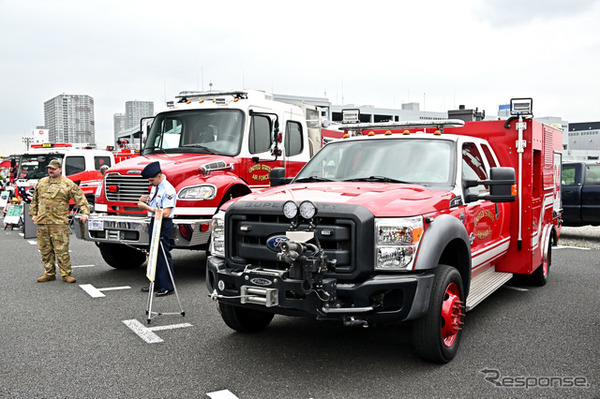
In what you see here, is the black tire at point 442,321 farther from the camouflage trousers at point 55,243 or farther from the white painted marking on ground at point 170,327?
the camouflage trousers at point 55,243

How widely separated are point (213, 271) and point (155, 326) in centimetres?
154

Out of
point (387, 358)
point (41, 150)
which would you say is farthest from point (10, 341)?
point (41, 150)

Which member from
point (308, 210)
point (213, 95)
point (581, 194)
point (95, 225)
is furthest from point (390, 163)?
point (581, 194)

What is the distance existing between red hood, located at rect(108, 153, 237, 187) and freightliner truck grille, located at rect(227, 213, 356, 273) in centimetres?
336

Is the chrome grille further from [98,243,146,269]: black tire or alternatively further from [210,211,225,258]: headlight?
[210,211,225,258]: headlight

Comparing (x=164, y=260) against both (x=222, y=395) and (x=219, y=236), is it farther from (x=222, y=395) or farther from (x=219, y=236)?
(x=222, y=395)

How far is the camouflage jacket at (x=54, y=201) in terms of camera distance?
27.3ft

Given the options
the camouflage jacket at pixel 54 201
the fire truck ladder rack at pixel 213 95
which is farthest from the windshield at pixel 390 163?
the camouflage jacket at pixel 54 201

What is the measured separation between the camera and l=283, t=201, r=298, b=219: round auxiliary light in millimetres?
4258

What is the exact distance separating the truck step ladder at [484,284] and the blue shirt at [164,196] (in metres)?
3.73

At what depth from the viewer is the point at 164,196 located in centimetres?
712

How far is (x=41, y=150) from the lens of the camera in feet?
65.5

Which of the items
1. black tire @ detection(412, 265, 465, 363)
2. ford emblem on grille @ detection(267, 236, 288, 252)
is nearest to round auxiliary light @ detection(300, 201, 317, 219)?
ford emblem on grille @ detection(267, 236, 288, 252)

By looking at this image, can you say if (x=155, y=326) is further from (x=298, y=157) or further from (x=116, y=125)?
(x=116, y=125)
